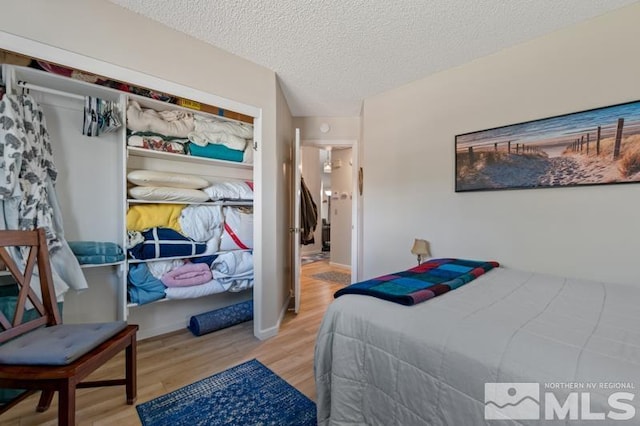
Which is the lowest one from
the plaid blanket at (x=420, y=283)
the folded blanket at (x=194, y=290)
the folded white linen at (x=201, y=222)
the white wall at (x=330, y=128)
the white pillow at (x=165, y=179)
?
the folded blanket at (x=194, y=290)

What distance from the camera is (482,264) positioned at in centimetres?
198

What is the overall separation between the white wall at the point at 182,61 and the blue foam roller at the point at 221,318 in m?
0.36

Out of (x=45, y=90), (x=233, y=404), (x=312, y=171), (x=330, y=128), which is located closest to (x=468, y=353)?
(x=233, y=404)

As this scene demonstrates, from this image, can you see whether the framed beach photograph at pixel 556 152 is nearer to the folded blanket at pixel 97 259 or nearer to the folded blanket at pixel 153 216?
the folded blanket at pixel 153 216

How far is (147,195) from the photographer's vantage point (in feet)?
6.98

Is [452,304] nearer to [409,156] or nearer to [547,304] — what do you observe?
[547,304]

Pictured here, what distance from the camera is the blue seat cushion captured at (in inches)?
43.9

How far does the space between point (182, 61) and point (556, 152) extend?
2.79 metres

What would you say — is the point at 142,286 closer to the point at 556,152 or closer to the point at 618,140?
the point at 556,152

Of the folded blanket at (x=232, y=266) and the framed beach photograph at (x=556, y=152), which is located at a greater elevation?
the framed beach photograph at (x=556, y=152)

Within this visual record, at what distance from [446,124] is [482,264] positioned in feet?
4.26

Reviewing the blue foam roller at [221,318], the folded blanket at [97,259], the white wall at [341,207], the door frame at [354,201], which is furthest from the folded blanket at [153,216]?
the white wall at [341,207]

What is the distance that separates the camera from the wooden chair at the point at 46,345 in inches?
42.1

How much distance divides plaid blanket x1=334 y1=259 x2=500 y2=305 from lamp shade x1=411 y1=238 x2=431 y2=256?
1.60ft
